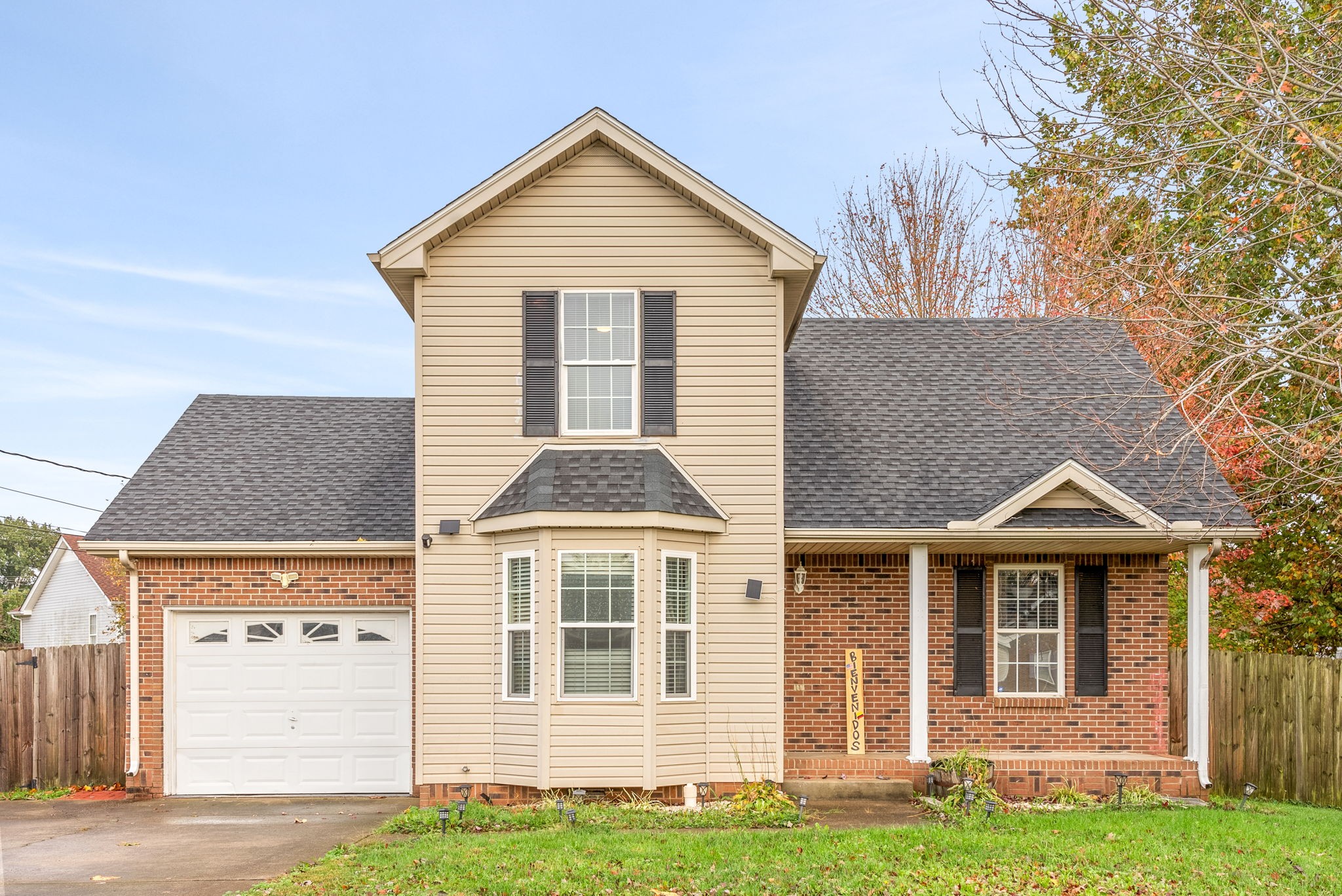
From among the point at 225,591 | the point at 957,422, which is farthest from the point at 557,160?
the point at 225,591

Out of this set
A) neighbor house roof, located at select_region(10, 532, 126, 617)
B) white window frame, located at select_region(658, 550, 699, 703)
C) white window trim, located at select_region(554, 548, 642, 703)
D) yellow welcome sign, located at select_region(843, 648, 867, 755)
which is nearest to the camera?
white window trim, located at select_region(554, 548, 642, 703)

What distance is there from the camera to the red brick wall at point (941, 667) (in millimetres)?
13242

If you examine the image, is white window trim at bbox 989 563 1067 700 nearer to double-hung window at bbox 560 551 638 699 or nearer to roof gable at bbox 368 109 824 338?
roof gable at bbox 368 109 824 338

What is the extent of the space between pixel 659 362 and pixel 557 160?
2443 mm

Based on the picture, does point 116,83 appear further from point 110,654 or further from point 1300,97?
point 1300,97

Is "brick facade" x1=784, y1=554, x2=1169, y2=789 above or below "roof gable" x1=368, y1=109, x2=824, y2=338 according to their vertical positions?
below

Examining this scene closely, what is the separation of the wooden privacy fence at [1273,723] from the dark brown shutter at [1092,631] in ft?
4.00

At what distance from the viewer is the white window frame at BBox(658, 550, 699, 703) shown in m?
11.5

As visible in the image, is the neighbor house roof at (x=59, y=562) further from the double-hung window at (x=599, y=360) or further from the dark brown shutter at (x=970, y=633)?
the dark brown shutter at (x=970, y=633)

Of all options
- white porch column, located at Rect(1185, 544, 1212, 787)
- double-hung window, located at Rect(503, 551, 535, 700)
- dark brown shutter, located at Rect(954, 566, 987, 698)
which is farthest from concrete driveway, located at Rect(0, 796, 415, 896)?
white porch column, located at Rect(1185, 544, 1212, 787)

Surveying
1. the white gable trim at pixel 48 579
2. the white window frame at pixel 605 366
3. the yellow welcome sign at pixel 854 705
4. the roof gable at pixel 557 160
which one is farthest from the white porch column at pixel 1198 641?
the white gable trim at pixel 48 579

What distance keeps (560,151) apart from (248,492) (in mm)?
5786

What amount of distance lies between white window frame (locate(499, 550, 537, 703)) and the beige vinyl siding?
16 centimetres

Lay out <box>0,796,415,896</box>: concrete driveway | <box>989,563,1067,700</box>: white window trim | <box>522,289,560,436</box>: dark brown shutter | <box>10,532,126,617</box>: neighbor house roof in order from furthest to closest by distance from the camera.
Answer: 1. <box>10,532,126,617</box>: neighbor house roof
2. <box>989,563,1067,700</box>: white window trim
3. <box>522,289,560,436</box>: dark brown shutter
4. <box>0,796,415,896</box>: concrete driveway
